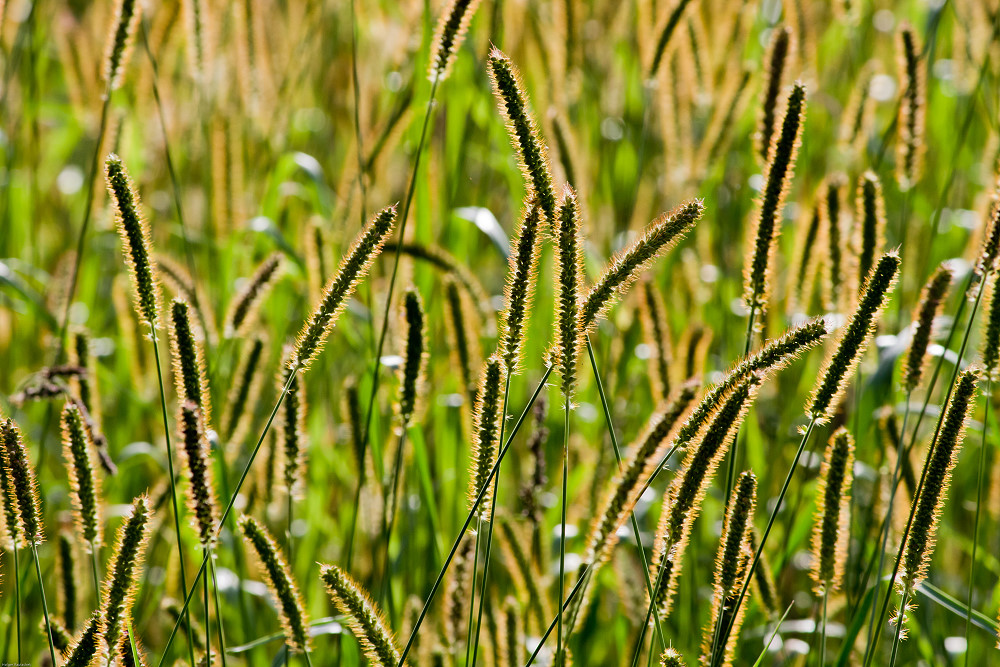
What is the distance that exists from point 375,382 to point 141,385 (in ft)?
4.74

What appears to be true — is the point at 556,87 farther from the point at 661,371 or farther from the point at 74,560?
the point at 74,560

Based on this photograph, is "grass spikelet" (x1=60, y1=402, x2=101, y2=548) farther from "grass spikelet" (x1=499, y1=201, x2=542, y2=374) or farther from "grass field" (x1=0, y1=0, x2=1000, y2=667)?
"grass spikelet" (x1=499, y1=201, x2=542, y2=374)

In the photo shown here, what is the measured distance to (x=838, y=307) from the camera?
2.54 metres

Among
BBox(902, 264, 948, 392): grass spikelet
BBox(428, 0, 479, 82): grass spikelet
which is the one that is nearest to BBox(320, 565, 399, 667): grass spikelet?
BBox(428, 0, 479, 82): grass spikelet

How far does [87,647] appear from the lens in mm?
1436

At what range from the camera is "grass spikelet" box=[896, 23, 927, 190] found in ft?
8.54

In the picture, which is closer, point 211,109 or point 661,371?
point 661,371

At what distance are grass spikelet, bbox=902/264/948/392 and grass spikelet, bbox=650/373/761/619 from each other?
0.62 metres

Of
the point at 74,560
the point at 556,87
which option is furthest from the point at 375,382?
the point at 556,87

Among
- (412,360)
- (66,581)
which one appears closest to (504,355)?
(412,360)

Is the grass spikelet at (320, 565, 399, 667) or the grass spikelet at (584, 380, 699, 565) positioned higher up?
the grass spikelet at (584, 380, 699, 565)

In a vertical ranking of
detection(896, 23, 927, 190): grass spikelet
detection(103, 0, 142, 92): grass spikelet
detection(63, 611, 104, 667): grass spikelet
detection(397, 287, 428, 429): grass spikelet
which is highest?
detection(103, 0, 142, 92): grass spikelet

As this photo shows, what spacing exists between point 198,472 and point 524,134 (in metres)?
0.77

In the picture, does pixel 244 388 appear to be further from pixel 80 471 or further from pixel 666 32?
pixel 666 32
